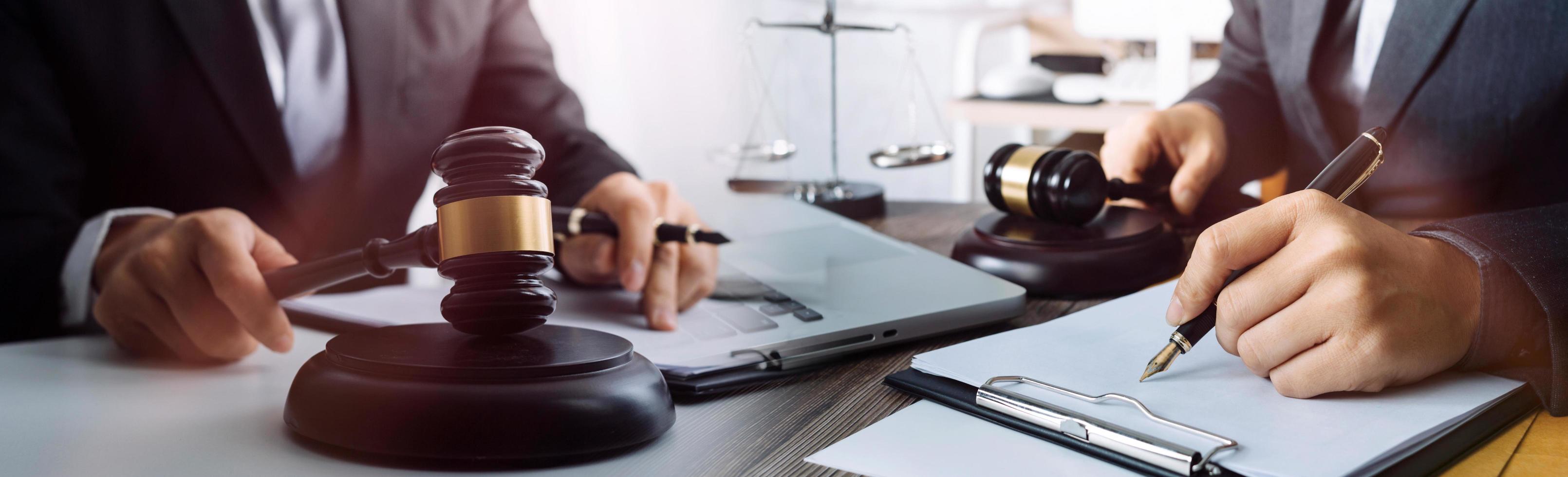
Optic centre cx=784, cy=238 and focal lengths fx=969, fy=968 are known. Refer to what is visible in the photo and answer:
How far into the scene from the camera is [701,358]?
46 cm

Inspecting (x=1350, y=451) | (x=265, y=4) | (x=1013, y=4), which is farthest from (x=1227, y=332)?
(x=1013, y=4)

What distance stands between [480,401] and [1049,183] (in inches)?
17.6

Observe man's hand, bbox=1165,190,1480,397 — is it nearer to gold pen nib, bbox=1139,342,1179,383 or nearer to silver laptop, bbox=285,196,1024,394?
gold pen nib, bbox=1139,342,1179,383

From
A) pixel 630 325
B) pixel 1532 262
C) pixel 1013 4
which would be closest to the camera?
pixel 1532 262

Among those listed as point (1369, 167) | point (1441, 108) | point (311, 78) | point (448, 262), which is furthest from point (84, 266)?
point (1441, 108)

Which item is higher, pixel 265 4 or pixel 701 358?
pixel 265 4

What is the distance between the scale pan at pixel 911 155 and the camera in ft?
3.57

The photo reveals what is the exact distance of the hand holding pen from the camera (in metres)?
0.39

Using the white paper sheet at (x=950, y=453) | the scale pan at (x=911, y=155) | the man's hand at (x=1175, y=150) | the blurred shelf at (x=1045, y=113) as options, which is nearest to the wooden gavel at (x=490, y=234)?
the white paper sheet at (x=950, y=453)

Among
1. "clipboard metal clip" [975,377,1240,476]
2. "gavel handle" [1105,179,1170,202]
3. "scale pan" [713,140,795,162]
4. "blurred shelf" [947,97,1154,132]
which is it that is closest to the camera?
"clipboard metal clip" [975,377,1240,476]

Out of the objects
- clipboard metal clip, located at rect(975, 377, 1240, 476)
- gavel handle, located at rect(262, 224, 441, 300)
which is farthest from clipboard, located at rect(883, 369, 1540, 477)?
gavel handle, located at rect(262, 224, 441, 300)

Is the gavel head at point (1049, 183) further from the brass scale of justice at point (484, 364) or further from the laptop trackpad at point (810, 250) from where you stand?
the brass scale of justice at point (484, 364)

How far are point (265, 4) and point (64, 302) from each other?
34cm

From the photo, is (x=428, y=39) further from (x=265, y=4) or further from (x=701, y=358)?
(x=701, y=358)
